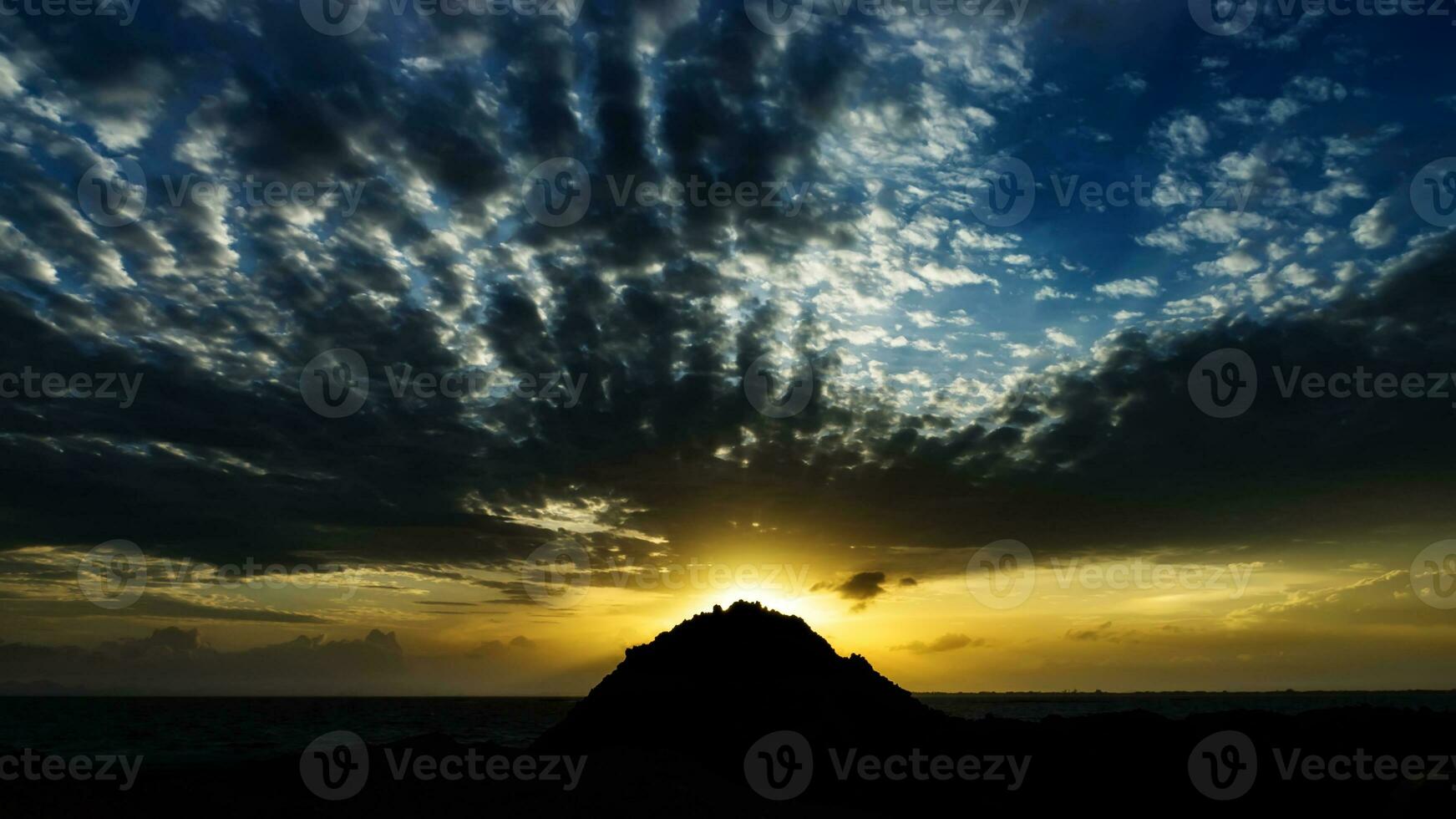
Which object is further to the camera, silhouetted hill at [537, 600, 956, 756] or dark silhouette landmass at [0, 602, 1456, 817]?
silhouetted hill at [537, 600, 956, 756]

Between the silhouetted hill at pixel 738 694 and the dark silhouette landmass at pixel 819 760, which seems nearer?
the dark silhouette landmass at pixel 819 760

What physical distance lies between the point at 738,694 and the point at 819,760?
3.40 meters

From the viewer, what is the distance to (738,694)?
19.1m

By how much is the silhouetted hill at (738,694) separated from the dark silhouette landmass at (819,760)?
5 cm

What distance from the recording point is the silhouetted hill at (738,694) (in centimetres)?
1820

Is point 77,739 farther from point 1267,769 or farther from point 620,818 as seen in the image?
point 1267,769

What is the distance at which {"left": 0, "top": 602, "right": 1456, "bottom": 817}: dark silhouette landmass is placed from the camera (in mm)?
12266

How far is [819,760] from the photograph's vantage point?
1622 cm

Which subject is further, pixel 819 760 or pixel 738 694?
pixel 738 694

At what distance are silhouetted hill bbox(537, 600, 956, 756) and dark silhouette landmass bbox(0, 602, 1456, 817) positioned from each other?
0.17 ft

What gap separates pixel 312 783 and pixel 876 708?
42.2 ft

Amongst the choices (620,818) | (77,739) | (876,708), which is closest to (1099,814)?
(876,708)

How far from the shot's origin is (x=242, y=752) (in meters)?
35.3

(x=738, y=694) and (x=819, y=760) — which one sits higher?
(x=738, y=694)
